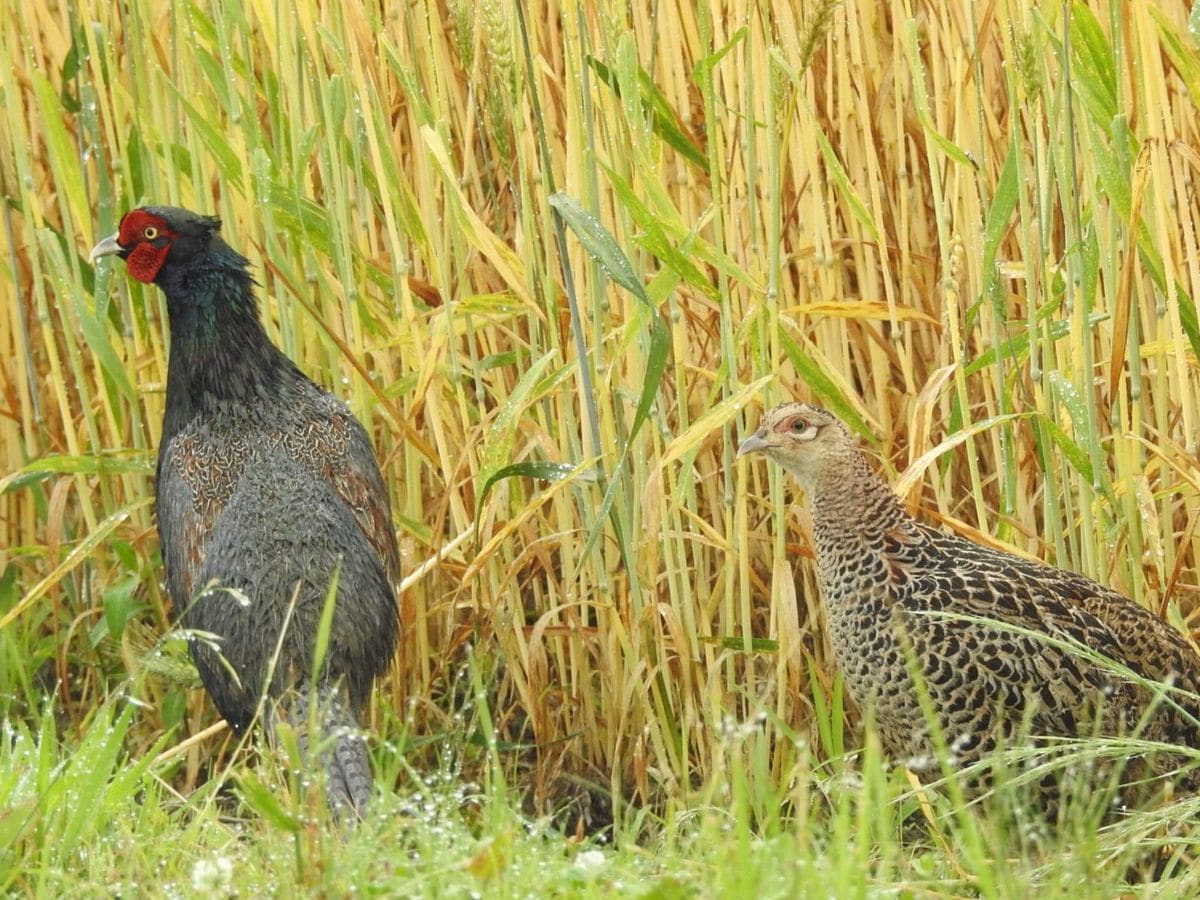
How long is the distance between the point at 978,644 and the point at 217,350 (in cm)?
199

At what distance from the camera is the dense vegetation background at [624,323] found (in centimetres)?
373

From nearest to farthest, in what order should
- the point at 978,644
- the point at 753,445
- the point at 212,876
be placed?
the point at 212,876 → the point at 978,644 → the point at 753,445

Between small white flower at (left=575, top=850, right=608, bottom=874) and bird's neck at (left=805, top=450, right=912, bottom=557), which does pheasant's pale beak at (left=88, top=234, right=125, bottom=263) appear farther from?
small white flower at (left=575, top=850, right=608, bottom=874)

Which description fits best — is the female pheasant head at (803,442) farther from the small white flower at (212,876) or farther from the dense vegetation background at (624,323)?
the small white flower at (212,876)

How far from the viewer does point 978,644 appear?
3.63 meters

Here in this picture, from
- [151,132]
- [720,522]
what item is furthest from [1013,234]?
[151,132]

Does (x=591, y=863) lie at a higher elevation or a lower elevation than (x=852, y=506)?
lower

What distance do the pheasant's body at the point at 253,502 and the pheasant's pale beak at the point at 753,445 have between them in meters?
0.94

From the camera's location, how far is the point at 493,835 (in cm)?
266

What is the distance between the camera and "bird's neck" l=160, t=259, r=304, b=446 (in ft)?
14.4

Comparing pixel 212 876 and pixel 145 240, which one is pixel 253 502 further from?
pixel 212 876

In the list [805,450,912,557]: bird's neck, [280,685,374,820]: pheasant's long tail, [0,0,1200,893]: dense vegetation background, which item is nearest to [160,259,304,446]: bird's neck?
[0,0,1200,893]: dense vegetation background

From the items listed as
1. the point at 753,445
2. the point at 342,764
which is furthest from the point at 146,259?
the point at 753,445

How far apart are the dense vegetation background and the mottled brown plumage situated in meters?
0.15
